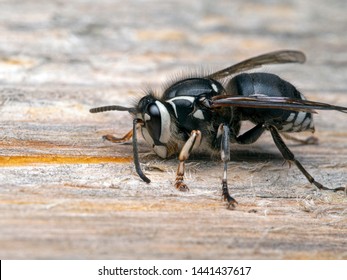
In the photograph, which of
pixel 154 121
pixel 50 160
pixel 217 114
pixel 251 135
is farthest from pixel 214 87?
pixel 50 160

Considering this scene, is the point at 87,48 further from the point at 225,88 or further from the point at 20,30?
the point at 225,88

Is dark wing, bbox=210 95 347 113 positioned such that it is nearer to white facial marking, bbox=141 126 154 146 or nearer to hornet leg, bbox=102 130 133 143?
white facial marking, bbox=141 126 154 146

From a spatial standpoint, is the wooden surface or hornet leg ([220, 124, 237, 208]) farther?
hornet leg ([220, 124, 237, 208])

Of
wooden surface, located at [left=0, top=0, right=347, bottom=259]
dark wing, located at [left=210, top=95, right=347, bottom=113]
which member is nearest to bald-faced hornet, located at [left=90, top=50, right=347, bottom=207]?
dark wing, located at [left=210, top=95, right=347, bottom=113]

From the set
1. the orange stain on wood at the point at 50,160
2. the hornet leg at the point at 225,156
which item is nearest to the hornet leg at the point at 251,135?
the hornet leg at the point at 225,156

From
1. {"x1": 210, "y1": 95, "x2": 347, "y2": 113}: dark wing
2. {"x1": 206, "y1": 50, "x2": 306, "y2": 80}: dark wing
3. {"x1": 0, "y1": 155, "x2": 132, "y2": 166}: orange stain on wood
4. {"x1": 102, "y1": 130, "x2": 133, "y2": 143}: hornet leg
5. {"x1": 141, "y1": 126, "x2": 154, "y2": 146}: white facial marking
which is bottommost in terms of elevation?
{"x1": 0, "y1": 155, "x2": 132, "y2": 166}: orange stain on wood

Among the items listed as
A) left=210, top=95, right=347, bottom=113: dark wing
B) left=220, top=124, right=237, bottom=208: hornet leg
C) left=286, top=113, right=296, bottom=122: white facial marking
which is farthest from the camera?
left=286, top=113, right=296, bottom=122: white facial marking

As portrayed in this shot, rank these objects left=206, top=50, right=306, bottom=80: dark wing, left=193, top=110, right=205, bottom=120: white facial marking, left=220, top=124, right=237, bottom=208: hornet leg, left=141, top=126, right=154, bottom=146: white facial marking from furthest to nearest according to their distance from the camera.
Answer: left=206, top=50, right=306, bottom=80: dark wing
left=193, top=110, right=205, bottom=120: white facial marking
left=141, top=126, right=154, bottom=146: white facial marking
left=220, top=124, right=237, bottom=208: hornet leg

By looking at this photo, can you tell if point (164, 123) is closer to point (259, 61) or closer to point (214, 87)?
point (214, 87)

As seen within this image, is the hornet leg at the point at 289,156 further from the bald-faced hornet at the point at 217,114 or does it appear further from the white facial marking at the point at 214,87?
the white facial marking at the point at 214,87
